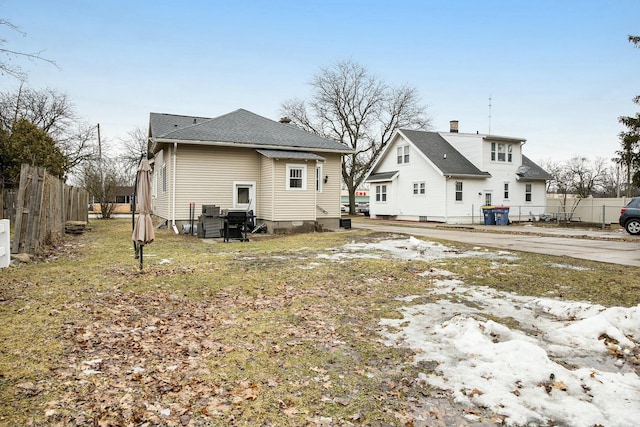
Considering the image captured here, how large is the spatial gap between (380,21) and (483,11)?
4255mm

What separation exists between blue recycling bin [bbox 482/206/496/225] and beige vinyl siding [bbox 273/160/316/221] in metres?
14.1

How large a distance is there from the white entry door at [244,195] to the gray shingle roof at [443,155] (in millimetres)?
13405

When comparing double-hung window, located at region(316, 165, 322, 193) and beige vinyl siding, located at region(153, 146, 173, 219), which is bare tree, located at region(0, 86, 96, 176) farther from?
double-hung window, located at region(316, 165, 322, 193)

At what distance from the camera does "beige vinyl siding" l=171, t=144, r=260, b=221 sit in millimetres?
16453

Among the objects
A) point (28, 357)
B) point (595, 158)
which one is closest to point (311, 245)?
point (28, 357)

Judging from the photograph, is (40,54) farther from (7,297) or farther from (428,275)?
(428,275)

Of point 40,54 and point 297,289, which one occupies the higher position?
point 40,54

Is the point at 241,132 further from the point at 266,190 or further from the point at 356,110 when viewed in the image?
the point at 356,110

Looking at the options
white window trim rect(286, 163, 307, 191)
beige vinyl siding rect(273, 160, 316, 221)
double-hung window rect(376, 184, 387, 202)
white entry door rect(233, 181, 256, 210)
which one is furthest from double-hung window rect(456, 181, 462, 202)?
white entry door rect(233, 181, 256, 210)

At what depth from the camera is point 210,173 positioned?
16938 mm

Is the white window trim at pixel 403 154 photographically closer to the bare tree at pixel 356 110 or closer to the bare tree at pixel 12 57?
the bare tree at pixel 356 110

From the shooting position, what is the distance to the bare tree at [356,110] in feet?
126

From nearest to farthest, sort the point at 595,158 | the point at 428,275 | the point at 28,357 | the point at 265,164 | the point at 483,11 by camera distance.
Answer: the point at 28,357 < the point at 428,275 < the point at 483,11 < the point at 265,164 < the point at 595,158

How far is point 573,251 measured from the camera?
11719mm
